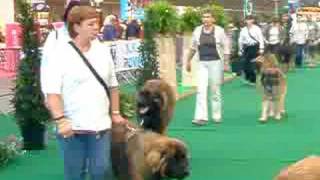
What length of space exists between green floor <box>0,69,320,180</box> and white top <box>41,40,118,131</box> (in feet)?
12.1

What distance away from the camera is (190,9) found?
1964 cm

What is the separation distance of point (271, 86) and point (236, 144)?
8.91 ft

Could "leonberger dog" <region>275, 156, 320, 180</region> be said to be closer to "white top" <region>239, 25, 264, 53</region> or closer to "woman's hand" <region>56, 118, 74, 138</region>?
"woman's hand" <region>56, 118, 74, 138</region>

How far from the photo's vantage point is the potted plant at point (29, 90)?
10.8 meters

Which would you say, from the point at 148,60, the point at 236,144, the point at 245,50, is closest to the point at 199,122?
the point at 148,60

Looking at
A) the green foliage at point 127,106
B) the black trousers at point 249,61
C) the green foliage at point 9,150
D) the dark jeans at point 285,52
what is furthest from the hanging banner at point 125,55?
the green foliage at point 9,150

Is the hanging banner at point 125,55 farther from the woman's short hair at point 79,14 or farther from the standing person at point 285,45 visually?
the woman's short hair at point 79,14

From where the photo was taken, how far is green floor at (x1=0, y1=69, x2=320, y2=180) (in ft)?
30.5

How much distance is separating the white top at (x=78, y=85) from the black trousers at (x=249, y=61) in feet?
53.8

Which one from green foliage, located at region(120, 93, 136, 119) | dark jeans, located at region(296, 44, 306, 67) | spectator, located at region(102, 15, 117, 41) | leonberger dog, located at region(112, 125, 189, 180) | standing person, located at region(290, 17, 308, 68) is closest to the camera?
leonberger dog, located at region(112, 125, 189, 180)

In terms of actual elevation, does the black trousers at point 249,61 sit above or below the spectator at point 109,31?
below

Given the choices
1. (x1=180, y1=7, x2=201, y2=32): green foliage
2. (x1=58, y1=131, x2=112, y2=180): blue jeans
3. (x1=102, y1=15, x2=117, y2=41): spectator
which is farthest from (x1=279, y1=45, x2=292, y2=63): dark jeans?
(x1=58, y1=131, x2=112, y2=180): blue jeans

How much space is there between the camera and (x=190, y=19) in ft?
64.0

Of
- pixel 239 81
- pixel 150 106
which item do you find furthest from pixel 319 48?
pixel 150 106
